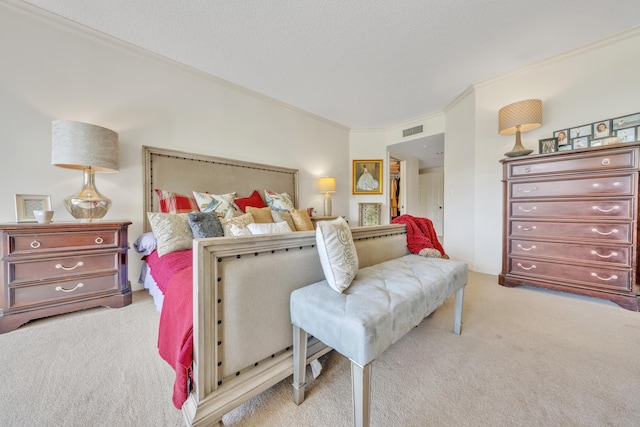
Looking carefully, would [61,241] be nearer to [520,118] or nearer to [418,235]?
[418,235]

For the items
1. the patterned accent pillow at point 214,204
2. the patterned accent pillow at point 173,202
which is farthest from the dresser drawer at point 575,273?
the patterned accent pillow at point 173,202

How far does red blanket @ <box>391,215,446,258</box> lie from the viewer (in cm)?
202

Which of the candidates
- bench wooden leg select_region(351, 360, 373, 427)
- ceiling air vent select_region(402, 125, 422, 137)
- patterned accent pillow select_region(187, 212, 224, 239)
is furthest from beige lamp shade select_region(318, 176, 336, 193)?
bench wooden leg select_region(351, 360, 373, 427)

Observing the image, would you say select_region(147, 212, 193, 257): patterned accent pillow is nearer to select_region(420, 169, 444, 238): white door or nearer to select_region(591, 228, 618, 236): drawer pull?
select_region(591, 228, 618, 236): drawer pull

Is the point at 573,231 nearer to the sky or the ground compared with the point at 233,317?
nearer to the sky

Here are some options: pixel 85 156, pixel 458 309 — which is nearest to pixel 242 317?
pixel 458 309

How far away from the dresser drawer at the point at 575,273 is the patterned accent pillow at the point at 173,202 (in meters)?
3.61

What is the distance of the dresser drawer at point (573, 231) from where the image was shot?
196 centimetres

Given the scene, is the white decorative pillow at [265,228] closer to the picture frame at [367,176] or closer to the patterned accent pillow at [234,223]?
the patterned accent pillow at [234,223]

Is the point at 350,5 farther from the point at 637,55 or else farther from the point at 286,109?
the point at 637,55

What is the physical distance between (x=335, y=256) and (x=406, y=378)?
0.77 m

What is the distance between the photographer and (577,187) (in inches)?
84.7

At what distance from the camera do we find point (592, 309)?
→ 1.96 metres

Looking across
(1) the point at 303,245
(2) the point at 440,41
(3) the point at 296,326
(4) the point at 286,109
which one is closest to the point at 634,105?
(2) the point at 440,41
